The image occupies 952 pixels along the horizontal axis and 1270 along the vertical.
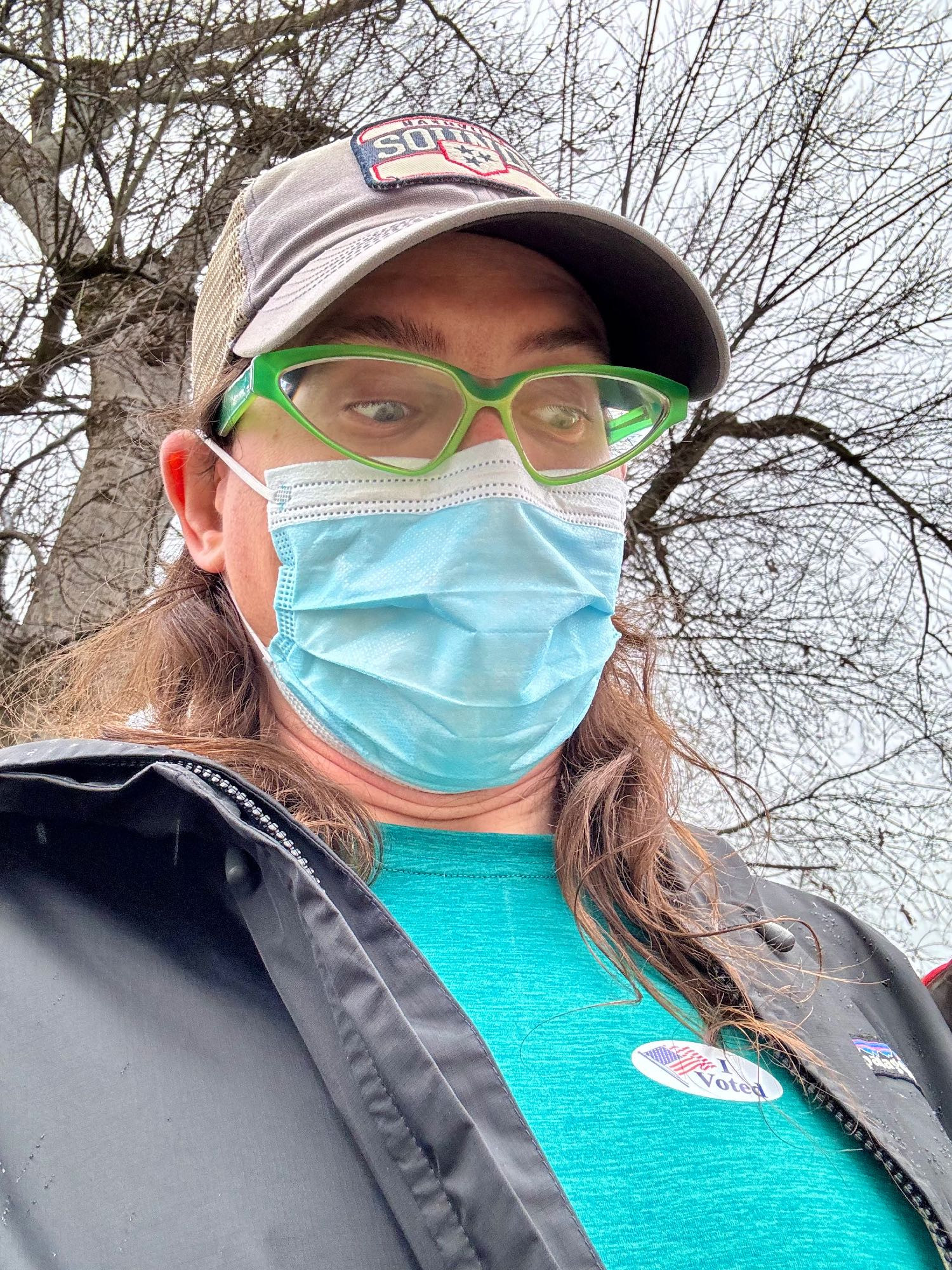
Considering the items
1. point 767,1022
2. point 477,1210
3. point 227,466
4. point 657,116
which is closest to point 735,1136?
point 767,1022

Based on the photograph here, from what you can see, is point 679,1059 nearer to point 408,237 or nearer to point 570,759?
point 570,759

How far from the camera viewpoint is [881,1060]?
1247 mm

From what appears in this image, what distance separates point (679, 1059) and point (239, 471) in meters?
0.97

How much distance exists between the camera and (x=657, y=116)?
4.41 metres

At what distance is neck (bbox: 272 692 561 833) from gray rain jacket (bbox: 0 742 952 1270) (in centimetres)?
31

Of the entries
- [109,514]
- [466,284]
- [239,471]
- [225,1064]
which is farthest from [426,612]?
[109,514]

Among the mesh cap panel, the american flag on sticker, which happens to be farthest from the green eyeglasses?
the american flag on sticker

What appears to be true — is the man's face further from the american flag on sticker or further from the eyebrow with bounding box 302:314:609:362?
the american flag on sticker

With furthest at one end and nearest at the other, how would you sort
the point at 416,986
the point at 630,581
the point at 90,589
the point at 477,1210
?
the point at 630,581, the point at 90,589, the point at 416,986, the point at 477,1210

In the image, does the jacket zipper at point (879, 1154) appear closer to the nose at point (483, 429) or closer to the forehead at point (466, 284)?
the nose at point (483, 429)

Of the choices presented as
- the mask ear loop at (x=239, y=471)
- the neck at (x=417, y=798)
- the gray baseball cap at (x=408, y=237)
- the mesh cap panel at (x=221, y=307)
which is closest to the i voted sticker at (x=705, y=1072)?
the neck at (x=417, y=798)

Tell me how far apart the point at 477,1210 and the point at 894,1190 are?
2.03 feet

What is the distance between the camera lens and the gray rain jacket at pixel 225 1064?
74 centimetres

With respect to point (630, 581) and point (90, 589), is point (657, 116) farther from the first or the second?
point (90, 589)
